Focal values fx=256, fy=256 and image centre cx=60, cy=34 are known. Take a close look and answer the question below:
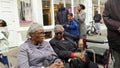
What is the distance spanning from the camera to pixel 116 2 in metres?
3.34

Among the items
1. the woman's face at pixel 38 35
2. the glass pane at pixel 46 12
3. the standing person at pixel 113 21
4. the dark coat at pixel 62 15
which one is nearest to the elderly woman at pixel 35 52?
the woman's face at pixel 38 35

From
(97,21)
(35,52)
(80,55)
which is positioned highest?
(35,52)

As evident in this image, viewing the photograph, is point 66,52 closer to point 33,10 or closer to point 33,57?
point 33,57

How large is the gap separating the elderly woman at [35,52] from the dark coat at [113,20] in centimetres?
79

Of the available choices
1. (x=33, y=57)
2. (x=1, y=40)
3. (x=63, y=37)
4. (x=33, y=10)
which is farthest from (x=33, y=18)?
(x=33, y=57)

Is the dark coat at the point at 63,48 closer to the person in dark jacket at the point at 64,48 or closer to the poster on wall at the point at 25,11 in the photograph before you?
the person in dark jacket at the point at 64,48

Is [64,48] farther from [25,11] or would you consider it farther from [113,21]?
[25,11]

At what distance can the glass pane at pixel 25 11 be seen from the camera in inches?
347

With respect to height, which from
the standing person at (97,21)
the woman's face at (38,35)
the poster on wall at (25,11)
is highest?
the poster on wall at (25,11)

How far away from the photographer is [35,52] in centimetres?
335

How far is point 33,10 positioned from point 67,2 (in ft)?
9.75

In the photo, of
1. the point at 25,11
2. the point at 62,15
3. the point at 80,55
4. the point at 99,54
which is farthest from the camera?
the point at 25,11

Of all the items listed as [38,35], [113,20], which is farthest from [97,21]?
[38,35]

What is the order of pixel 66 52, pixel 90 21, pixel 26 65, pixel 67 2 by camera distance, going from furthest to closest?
pixel 90 21 < pixel 67 2 < pixel 66 52 < pixel 26 65
